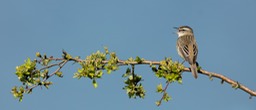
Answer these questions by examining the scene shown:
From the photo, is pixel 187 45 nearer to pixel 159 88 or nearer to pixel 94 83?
pixel 159 88

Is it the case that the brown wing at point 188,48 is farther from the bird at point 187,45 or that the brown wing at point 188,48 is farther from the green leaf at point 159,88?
the green leaf at point 159,88

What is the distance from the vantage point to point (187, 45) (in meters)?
11.5

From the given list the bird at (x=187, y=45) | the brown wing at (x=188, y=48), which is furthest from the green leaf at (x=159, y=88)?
the brown wing at (x=188, y=48)

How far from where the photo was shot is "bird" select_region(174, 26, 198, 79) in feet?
34.4

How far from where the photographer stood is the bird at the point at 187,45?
10.5m

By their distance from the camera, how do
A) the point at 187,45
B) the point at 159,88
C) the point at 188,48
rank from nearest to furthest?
the point at 159,88, the point at 188,48, the point at 187,45

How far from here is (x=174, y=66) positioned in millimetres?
6578

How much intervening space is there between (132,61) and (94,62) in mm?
601

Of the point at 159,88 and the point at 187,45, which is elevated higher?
the point at 187,45

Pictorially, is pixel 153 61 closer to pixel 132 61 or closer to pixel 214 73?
pixel 132 61

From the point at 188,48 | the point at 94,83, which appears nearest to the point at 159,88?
the point at 94,83

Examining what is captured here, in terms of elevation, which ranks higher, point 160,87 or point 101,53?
point 101,53

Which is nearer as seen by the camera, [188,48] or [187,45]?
[188,48]

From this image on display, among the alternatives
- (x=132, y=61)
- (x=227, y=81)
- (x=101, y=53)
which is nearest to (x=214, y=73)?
(x=227, y=81)
